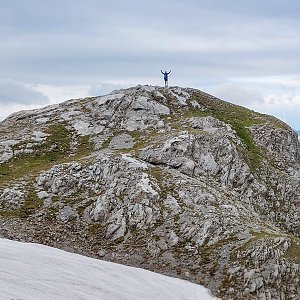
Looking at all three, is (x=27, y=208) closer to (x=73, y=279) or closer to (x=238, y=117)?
(x=73, y=279)

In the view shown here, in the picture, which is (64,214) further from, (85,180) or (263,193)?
(263,193)

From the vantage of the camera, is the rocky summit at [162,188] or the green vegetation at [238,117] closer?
the rocky summit at [162,188]

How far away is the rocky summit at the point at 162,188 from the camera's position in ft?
122

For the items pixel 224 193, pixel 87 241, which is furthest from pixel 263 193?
pixel 87 241

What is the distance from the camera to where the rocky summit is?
122 ft

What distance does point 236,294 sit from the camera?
111 ft

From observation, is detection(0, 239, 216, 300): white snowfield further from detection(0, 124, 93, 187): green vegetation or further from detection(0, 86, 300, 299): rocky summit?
detection(0, 124, 93, 187): green vegetation

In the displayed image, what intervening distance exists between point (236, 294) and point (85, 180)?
20.1m

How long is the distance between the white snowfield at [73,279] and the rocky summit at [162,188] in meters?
2.66

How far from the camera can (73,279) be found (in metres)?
29.5

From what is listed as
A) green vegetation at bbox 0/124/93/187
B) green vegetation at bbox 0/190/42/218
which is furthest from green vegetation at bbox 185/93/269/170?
green vegetation at bbox 0/190/42/218

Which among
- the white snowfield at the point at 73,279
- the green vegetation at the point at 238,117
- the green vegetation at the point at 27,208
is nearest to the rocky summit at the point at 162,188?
the green vegetation at the point at 27,208

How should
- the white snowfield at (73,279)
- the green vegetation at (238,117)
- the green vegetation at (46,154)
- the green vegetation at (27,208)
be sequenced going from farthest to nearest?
the green vegetation at (238,117) → the green vegetation at (46,154) → the green vegetation at (27,208) → the white snowfield at (73,279)

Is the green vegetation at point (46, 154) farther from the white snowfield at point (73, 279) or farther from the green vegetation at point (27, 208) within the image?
the white snowfield at point (73, 279)
